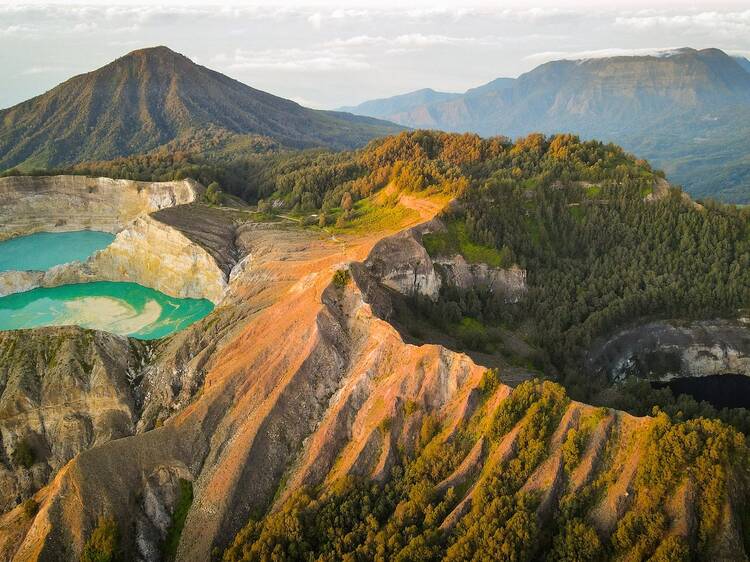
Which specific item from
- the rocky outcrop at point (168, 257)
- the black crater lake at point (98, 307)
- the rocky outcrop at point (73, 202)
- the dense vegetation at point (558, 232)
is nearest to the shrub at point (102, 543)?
the black crater lake at point (98, 307)

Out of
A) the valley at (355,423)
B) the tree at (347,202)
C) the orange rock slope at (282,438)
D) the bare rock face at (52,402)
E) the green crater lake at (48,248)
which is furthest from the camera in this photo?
the green crater lake at (48,248)

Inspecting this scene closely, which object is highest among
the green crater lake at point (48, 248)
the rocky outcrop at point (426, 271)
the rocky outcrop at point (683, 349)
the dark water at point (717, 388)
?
the rocky outcrop at point (426, 271)

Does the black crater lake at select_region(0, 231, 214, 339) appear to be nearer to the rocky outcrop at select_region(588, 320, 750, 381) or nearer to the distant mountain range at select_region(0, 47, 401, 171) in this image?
the rocky outcrop at select_region(588, 320, 750, 381)

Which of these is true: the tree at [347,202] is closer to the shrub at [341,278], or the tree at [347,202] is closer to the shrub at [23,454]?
the shrub at [341,278]

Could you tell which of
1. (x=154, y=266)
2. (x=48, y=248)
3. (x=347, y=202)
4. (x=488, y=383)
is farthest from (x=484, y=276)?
(x=48, y=248)

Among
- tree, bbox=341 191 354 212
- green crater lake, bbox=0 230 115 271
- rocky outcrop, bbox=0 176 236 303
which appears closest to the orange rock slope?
rocky outcrop, bbox=0 176 236 303

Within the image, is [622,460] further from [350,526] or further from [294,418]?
[294,418]
